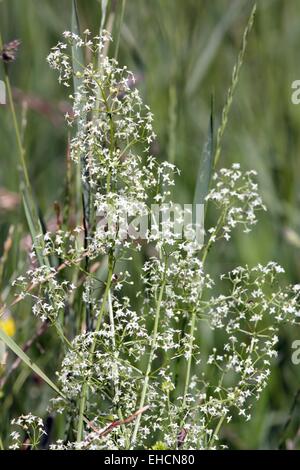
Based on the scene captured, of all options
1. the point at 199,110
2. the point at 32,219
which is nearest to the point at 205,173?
the point at 32,219

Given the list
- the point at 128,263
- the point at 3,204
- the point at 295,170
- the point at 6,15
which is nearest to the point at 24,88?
the point at 6,15

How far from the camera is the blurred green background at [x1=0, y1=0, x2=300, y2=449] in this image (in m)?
2.13

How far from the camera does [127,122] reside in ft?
3.67

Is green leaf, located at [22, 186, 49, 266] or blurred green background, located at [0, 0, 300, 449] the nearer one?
green leaf, located at [22, 186, 49, 266]

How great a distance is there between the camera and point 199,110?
2.78m

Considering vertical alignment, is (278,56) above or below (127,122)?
above

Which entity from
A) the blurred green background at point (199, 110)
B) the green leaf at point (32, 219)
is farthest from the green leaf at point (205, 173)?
the blurred green background at point (199, 110)

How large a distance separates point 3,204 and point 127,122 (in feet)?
4.11

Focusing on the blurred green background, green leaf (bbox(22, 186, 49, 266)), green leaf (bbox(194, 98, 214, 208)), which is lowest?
green leaf (bbox(22, 186, 49, 266))

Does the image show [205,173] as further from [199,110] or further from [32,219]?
[199,110]

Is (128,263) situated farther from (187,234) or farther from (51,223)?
(187,234)

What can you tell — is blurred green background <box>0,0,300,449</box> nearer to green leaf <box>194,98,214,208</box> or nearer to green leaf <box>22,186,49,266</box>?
green leaf <box>22,186,49,266</box>

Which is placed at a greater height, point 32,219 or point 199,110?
point 199,110

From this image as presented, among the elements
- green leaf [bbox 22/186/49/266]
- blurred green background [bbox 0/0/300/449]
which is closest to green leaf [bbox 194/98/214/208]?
green leaf [bbox 22/186/49/266]
